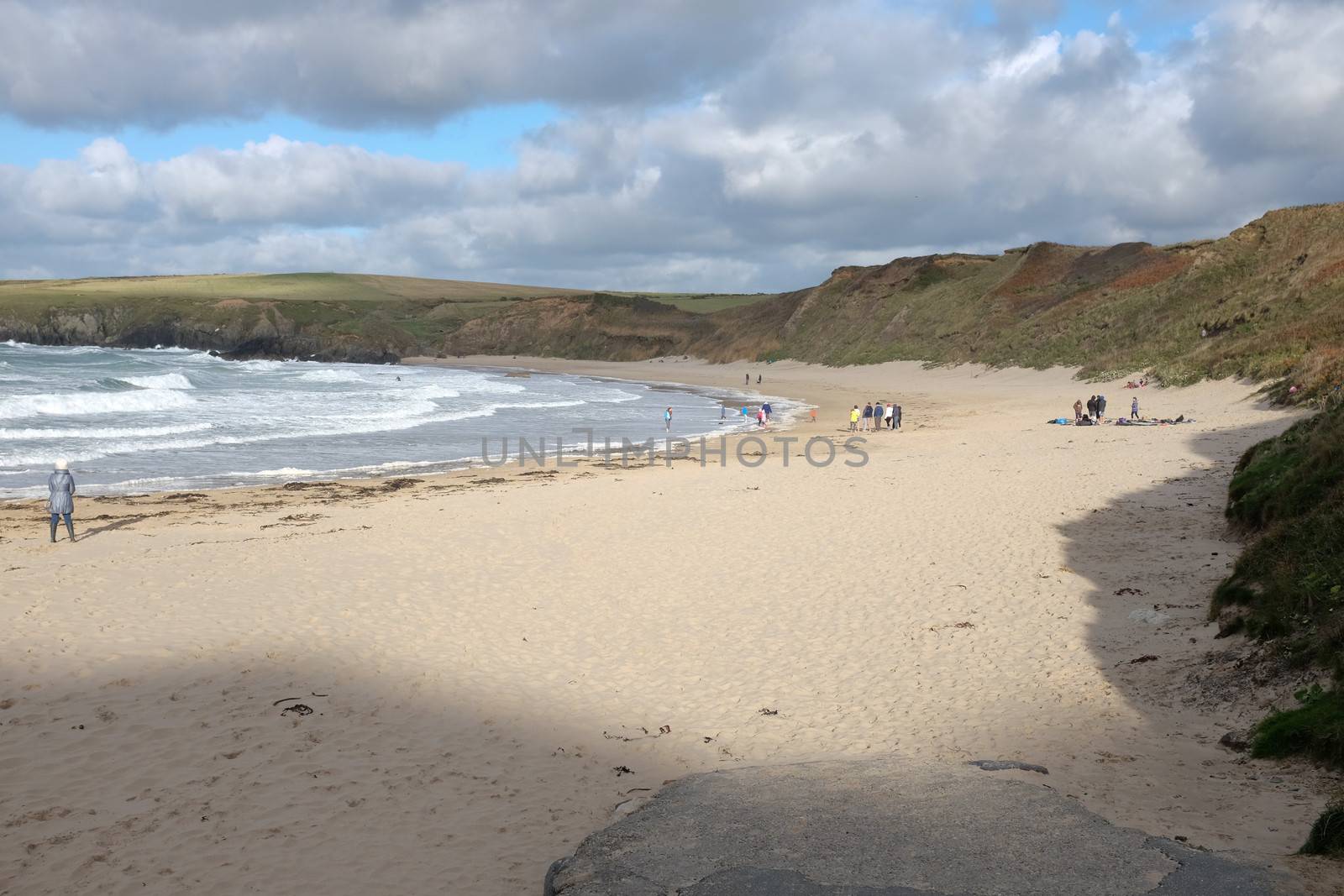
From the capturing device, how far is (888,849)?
490cm

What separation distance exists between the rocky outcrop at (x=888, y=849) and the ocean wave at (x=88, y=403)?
114 feet

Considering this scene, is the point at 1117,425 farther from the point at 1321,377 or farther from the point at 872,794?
the point at 872,794

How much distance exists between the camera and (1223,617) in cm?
900

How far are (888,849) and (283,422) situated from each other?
109 ft

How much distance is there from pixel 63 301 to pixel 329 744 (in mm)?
110968

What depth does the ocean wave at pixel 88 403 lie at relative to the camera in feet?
112

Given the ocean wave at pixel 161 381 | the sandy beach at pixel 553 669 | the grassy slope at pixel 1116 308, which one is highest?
the grassy slope at pixel 1116 308

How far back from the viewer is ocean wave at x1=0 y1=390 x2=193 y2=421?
34000 millimetres

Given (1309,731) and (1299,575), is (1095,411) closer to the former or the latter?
(1299,575)

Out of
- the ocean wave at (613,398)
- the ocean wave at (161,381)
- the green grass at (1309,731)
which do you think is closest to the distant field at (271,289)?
the ocean wave at (161,381)

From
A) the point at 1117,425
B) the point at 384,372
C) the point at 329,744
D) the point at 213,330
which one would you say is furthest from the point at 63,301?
the point at 329,744

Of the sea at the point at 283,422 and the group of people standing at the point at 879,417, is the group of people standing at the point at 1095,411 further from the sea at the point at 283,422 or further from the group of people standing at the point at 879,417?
the sea at the point at 283,422

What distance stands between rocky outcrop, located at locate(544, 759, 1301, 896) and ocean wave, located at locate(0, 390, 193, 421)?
34650mm

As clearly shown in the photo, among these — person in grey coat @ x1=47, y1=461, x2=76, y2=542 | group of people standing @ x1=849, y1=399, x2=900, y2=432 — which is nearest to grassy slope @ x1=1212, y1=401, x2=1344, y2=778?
person in grey coat @ x1=47, y1=461, x2=76, y2=542
